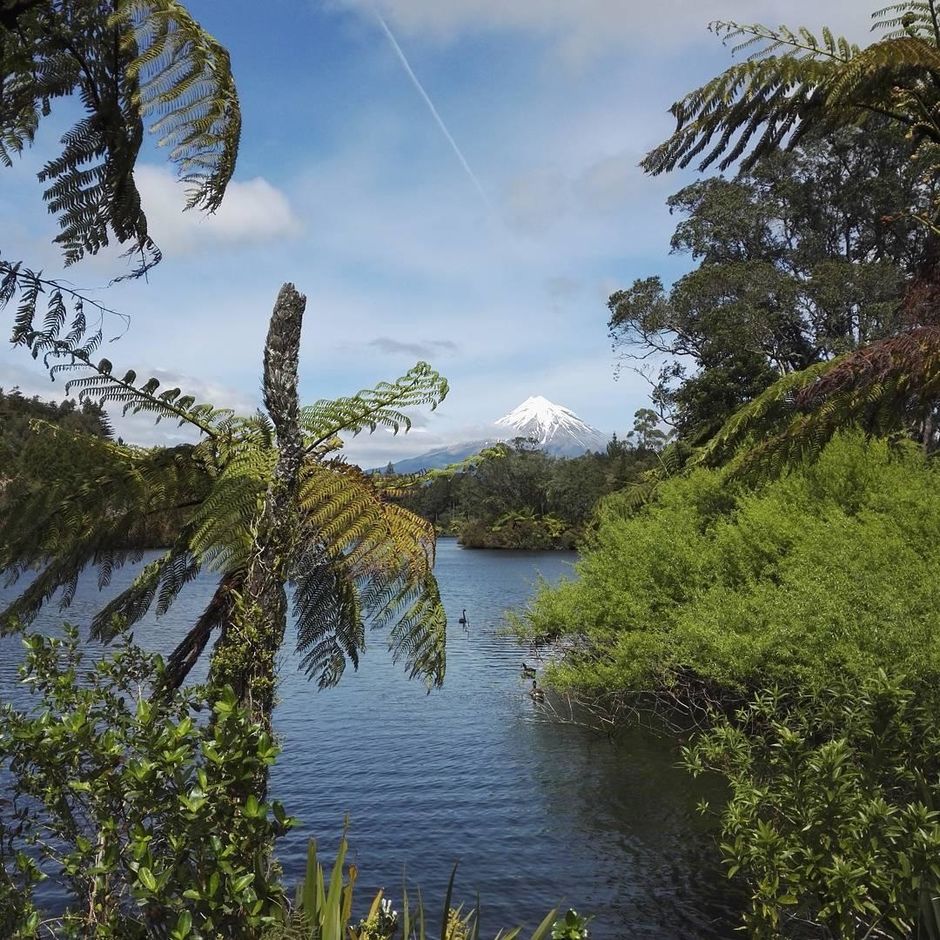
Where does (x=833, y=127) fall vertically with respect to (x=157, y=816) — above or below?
above

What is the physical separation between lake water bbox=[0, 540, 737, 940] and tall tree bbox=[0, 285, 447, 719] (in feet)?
9.45

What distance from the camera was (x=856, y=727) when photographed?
4395mm

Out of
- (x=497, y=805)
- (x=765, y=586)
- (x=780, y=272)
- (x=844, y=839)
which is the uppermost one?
(x=780, y=272)

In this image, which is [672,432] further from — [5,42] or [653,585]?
[5,42]

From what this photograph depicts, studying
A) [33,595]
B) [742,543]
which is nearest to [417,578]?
[33,595]

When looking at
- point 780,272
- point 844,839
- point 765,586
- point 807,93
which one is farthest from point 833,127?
point 780,272

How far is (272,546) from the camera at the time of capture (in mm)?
3918

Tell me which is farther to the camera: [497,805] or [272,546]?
[497,805]

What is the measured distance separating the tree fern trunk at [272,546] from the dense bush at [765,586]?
6703 mm

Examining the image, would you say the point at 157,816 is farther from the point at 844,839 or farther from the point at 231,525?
the point at 844,839

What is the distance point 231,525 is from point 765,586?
31.8ft

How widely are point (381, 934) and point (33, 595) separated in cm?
261

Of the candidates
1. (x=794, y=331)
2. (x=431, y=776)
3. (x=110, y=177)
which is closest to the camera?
(x=110, y=177)

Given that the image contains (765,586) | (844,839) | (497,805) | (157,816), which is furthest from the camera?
(765,586)
